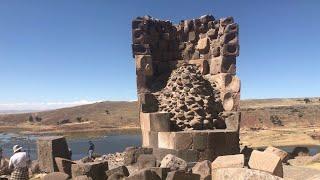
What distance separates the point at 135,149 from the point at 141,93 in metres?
2.81

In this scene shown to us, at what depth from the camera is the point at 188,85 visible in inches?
589

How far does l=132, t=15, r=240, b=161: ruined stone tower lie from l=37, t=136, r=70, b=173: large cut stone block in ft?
9.69

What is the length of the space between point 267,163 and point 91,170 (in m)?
4.22

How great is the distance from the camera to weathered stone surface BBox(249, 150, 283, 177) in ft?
29.2

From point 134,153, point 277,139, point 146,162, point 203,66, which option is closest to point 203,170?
point 146,162

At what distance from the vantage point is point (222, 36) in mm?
15547

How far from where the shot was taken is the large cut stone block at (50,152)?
12.2 m

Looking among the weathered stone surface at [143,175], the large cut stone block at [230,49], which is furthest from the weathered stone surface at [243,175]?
the large cut stone block at [230,49]

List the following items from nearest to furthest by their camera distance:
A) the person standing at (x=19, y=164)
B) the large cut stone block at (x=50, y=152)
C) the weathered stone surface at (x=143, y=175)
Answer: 1. the weathered stone surface at (x=143, y=175)
2. the person standing at (x=19, y=164)
3. the large cut stone block at (x=50, y=152)

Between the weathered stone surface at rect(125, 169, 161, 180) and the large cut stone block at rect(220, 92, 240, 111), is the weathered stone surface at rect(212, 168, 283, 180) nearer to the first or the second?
the weathered stone surface at rect(125, 169, 161, 180)

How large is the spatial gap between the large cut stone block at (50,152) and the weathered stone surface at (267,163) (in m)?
5.74

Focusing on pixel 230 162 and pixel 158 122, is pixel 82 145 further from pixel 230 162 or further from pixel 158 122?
pixel 230 162

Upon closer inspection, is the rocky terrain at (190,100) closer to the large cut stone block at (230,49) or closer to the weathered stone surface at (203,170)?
the large cut stone block at (230,49)

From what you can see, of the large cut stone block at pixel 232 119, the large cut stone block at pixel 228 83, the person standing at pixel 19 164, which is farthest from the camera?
the large cut stone block at pixel 228 83
